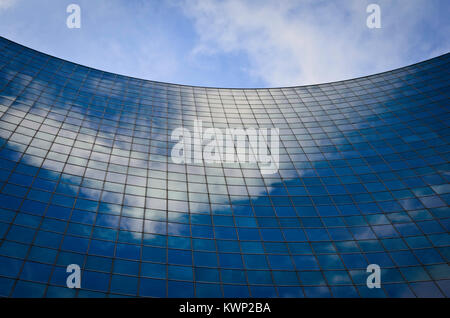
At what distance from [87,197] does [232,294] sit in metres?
14.3

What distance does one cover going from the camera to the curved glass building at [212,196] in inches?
878

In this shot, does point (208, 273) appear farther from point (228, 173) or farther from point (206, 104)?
point (206, 104)

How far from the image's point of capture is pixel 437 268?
23.0 m

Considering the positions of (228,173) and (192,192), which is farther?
(228,173)

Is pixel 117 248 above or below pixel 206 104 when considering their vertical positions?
below

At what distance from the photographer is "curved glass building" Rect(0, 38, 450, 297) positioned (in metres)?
22.3

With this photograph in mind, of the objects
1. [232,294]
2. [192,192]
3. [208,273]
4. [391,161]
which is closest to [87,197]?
[192,192]

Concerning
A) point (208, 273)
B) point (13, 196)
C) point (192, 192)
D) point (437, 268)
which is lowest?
point (437, 268)

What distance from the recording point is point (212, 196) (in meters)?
30.4

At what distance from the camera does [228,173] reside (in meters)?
33.8
